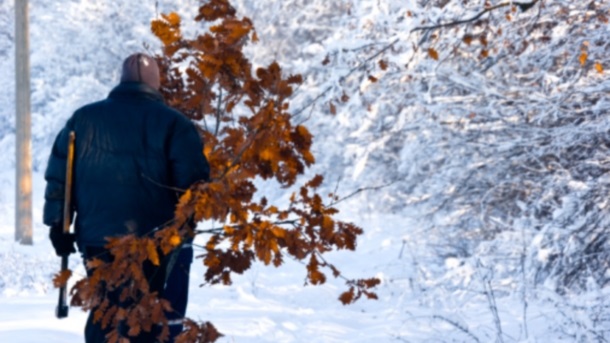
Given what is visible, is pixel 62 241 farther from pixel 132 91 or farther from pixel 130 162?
pixel 132 91

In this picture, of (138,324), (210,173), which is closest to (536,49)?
(210,173)

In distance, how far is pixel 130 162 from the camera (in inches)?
169

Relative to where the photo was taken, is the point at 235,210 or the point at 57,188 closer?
the point at 235,210

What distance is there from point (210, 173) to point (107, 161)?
1.55 feet

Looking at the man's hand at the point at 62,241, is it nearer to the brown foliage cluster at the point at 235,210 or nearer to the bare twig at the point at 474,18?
the brown foliage cluster at the point at 235,210

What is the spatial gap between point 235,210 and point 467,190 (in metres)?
6.60

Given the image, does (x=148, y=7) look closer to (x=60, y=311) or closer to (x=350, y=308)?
(x=350, y=308)

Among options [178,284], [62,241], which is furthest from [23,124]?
[62,241]

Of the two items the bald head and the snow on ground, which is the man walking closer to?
the bald head

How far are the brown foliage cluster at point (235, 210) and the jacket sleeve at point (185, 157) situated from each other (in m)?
0.05

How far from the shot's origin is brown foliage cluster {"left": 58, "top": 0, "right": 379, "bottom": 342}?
3.77 meters

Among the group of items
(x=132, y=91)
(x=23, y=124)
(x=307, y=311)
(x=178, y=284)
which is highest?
(x=23, y=124)

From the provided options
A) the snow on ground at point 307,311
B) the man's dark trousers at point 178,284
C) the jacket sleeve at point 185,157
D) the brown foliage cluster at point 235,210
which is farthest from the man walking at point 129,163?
the snow on ground at point 307,311

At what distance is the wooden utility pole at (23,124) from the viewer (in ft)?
57.1
